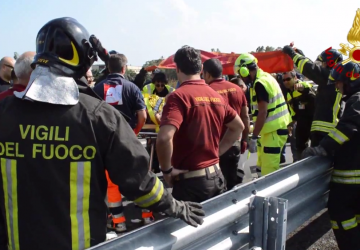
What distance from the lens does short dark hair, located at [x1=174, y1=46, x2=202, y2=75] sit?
301cm

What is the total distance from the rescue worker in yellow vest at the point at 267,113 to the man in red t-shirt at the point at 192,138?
6.31 feet

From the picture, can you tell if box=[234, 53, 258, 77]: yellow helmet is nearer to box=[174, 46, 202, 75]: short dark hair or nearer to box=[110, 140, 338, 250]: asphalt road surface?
box=[110, 140, 338, 250]: asphalt road surface

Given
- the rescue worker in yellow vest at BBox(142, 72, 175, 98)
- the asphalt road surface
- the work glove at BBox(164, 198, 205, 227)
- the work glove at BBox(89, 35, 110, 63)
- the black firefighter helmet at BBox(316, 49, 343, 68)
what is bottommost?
the asphalt road surface

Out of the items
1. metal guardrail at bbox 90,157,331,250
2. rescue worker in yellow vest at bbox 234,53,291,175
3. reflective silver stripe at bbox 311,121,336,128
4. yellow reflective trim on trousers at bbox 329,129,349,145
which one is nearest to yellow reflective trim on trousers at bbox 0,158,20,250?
metal guardrail at bbox 90,157,331,250

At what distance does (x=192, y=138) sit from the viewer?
2973 millimetres

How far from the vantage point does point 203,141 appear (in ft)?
9.83

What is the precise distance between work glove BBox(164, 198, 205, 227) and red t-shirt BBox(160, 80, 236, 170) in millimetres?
928

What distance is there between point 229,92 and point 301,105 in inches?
110

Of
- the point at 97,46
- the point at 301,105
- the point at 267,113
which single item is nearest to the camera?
the point at 97,46

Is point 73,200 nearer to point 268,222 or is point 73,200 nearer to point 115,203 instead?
point 268,222

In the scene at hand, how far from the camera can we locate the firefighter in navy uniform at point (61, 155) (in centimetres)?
162

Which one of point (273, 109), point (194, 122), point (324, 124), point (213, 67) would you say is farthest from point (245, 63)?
point (194, 122)

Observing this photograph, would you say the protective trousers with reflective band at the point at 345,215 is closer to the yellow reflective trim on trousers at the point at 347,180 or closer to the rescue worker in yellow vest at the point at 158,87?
the yellow reflective trim on trousers at the point at 347,180

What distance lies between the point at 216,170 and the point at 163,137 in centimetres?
64
